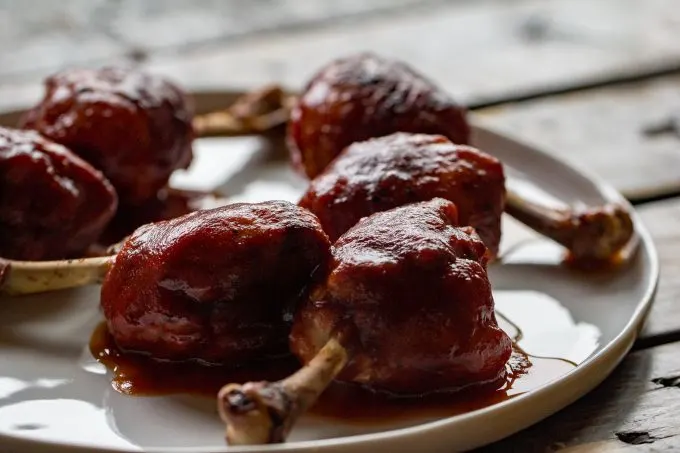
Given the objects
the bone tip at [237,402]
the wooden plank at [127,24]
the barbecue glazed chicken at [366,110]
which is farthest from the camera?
the wooden plank at [127,24]

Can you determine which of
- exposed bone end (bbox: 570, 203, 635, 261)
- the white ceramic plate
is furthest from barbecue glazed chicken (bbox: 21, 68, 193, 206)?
exposed bone end (bbox: 570, 203, 635, 261)

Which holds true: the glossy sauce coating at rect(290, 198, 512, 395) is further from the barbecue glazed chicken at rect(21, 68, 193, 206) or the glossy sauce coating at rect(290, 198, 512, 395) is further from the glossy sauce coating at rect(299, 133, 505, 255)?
the barbecue glazed chicken at rect(21, 68, 193, 206)

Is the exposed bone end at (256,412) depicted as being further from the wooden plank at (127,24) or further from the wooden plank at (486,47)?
the wooden plank at (127,24)

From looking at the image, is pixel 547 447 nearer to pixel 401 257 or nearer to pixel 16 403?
pixel 401 257

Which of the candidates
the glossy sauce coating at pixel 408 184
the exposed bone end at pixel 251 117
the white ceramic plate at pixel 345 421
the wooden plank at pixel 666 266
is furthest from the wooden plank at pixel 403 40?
the glossy sauce coating at pixel 408 184

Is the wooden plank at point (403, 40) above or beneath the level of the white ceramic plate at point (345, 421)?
beneath

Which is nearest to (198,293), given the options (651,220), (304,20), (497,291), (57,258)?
(57,258)
